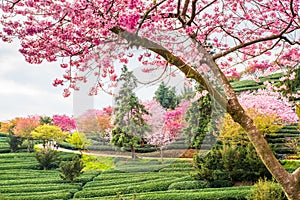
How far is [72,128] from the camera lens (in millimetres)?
13328

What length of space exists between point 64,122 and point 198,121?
7.90 metres

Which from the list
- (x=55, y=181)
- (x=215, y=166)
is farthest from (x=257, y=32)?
(x=55, y=181)

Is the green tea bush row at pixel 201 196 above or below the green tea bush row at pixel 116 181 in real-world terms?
below

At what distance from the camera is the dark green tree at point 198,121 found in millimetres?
6098

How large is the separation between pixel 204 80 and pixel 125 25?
989 mm

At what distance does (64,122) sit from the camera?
44.2 ft

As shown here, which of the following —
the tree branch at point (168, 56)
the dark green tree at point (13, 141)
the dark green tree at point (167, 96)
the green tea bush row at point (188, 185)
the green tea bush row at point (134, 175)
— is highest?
the tree branch at point (168, 56)

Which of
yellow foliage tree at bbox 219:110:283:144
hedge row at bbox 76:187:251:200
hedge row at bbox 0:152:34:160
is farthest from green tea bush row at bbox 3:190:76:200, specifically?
hedge row at bbox 0:152:34:160

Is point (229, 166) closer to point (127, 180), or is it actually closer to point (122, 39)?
point (127, 180)

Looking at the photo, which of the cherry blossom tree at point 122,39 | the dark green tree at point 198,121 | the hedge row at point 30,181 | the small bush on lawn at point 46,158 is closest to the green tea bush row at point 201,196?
the dark green tree at point 198,121

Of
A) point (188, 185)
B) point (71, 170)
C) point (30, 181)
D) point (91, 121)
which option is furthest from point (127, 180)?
point (91, 121)

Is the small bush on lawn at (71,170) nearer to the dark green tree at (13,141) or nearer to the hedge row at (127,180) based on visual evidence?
the hedge row at (127,180)

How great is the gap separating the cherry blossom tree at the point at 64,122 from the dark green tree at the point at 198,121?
19.8 feet

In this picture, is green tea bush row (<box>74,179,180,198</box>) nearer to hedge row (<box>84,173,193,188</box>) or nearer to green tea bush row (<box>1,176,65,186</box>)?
hedge row (<box>84,173,193,188</box>)
